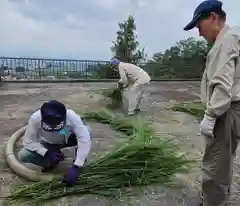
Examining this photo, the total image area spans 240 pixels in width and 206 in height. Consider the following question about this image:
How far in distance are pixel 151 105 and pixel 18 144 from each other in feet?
12.4

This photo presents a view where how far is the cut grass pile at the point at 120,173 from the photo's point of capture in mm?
2553

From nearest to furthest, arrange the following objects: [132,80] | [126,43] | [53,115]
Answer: [53,115]
[132,80]
[126,43]

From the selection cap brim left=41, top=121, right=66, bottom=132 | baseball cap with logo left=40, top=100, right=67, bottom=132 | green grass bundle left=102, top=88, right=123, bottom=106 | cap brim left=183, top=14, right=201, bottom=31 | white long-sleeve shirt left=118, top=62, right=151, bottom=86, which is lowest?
green grass bundle left=102, top=88, right=123, bottom=106

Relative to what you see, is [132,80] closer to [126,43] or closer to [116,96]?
[116,96]

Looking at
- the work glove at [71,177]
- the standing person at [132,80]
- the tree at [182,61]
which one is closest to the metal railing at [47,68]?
the tree at [182,61]

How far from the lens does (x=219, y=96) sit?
196 centimetres

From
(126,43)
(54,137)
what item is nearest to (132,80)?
(54,137)

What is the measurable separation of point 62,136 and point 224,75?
1.60 metres

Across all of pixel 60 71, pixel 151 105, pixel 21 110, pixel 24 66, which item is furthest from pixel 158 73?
pixel 21 110

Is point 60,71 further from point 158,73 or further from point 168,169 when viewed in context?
point 168,169

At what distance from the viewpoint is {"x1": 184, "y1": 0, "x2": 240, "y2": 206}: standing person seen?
1.95 metres

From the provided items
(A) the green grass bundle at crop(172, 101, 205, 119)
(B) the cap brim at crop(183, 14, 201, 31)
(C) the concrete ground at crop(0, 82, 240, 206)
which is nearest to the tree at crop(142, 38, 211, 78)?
(C) the concrete ground at crop(0, 82, 240, 206)

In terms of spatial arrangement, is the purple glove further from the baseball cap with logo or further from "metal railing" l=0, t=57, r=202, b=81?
"metal railing" l=0, t=57, r=202, b=81

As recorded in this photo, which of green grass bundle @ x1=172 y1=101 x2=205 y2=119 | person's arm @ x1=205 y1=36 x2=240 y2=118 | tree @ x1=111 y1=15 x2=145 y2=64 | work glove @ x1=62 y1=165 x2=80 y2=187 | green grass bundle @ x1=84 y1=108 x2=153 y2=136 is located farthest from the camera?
tree @ x1=111 y1=15 x2=145 y2=64
